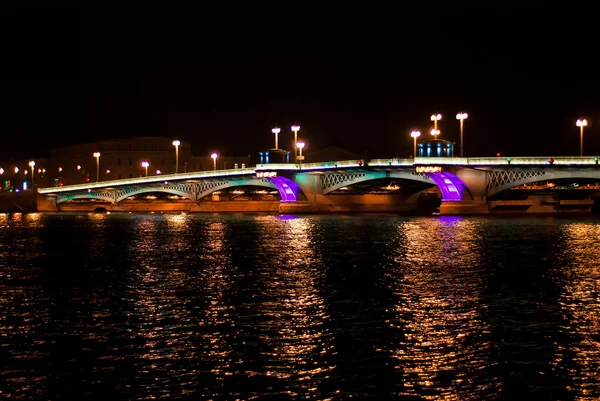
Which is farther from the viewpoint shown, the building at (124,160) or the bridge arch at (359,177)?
the building at (124,160)

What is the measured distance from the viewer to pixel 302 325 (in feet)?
74.4

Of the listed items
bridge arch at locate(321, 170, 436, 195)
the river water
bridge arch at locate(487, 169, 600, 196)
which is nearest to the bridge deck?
bridge arch at locate(487, 169, 600, 196)

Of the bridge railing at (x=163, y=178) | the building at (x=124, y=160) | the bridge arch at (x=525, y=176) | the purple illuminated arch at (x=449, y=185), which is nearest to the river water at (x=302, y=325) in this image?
the bridge arch at (x=525, y=176)

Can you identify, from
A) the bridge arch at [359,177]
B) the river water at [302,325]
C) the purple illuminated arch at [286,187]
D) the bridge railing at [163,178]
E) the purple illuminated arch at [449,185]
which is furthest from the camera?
the purple illuminated arch at [286,187]

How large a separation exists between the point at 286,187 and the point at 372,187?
11372 millimetres

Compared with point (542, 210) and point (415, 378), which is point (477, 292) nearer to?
point (415, 378)

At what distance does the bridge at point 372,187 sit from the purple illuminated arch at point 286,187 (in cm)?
13

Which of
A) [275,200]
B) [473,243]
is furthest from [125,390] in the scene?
[275,200]

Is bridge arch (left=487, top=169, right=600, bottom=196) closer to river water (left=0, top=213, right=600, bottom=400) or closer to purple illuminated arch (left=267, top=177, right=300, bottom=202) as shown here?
purple illuminated arch (left=267, top=177, right=300, bottom=202)

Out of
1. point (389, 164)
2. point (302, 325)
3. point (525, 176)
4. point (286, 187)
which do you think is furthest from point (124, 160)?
point (302, 325)

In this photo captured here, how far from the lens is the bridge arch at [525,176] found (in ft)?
270

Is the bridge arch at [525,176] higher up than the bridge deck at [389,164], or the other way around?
the bridge deck at [389,164]

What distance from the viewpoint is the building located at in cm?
15749

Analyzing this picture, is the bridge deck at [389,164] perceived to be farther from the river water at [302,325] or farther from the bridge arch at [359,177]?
the river water at [302,325]
